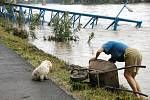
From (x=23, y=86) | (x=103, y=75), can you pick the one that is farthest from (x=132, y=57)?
(x=23, y=86)

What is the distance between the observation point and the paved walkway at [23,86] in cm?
918

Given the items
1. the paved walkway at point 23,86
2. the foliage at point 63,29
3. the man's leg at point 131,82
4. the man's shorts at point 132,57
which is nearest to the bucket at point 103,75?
the man's leg at point 131,82

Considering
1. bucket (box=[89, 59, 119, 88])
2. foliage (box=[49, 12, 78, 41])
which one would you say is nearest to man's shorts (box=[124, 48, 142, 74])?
bucket (box=[89, 59, 119, 88])

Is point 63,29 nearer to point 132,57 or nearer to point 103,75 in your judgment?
point 103,75

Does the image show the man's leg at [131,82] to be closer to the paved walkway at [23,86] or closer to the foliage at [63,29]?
the paved walkway at [23,86]

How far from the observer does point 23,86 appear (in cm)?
1025

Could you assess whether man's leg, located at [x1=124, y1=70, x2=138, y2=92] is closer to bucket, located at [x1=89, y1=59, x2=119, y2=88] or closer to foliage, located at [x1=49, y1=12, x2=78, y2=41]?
bucket, located at [x1=89, y1=59, x2=119, y2=88]

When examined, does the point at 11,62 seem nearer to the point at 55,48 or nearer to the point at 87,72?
the point at 87,72

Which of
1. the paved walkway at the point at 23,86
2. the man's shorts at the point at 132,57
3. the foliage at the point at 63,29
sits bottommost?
the foliage at the point at 63,29

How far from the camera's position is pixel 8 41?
66.5 ft

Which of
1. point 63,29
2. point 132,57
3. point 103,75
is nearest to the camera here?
point 132,57

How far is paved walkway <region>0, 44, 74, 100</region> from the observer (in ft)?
30.1

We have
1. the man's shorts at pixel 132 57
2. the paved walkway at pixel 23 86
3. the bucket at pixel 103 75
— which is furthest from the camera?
the bucket at pixel 103 75

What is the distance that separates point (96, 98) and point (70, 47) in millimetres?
14193
